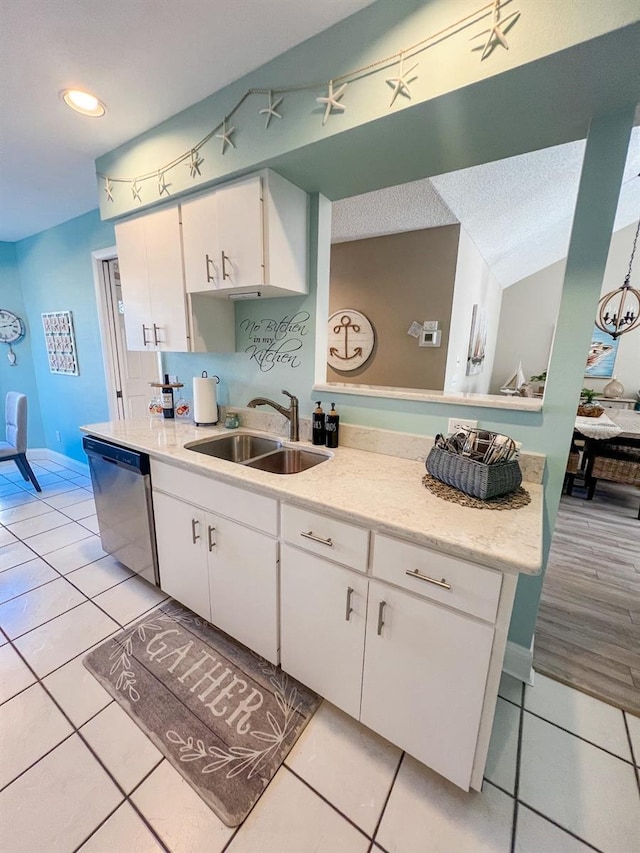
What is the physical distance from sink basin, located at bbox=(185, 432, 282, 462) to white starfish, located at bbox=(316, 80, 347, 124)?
1.46 metres

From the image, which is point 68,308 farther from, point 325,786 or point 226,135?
point 325,786

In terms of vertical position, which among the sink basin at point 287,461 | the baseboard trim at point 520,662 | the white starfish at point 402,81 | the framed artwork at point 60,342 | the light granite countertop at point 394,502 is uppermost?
the white starfish at point 402,81

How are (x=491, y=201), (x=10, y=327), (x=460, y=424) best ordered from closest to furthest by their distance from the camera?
(x=460, y=424) → (x=491, y=201) → (x=10, y=327)

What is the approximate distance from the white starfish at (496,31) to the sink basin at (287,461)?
1583mm

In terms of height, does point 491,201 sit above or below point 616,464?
above

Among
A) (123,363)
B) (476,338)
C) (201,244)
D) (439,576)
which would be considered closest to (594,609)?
(439,576)

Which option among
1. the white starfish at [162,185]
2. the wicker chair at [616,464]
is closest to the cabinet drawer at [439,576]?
the white starfish at [162,185]

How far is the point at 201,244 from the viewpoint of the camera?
177 cm

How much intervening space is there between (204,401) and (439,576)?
1.71 meters

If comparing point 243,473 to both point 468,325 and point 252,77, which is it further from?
point 468,325

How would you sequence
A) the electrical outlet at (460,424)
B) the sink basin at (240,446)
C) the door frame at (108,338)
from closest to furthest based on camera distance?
the electrical outlet at (460,424) < the sink basin at (240,446) < the door frame at (108,338)

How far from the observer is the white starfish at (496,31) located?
927mm

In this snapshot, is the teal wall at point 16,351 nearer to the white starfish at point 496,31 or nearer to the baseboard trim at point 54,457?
the baseboard trim at point 54,457

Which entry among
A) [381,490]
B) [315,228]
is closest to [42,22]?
[315,228]
